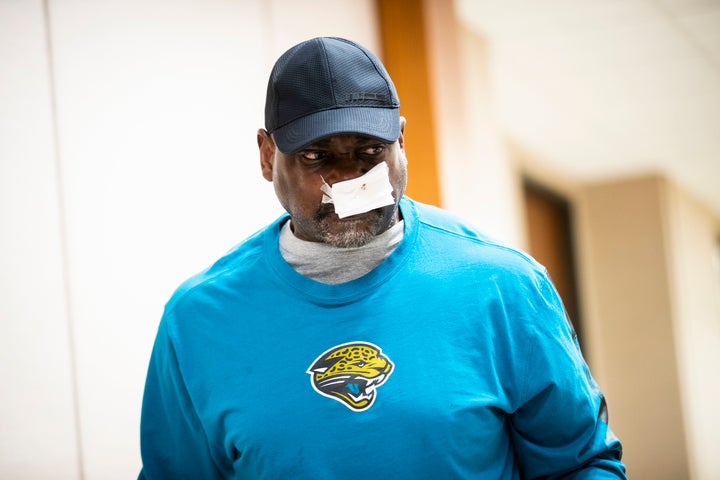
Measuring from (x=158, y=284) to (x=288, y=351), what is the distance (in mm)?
968

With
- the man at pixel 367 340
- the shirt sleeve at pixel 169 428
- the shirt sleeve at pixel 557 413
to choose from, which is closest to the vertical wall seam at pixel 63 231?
the shirt sleeve at pixel 169 428

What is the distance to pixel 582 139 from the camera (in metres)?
6.32

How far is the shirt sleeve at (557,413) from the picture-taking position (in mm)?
1284

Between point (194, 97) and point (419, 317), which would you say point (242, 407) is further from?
point (194, 97)

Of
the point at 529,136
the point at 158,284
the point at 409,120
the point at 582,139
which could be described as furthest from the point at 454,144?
the point at 582,139

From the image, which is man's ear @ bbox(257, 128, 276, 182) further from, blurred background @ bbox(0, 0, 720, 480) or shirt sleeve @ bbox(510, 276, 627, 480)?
blurred background @ bbox(0, 0, 720, 480)

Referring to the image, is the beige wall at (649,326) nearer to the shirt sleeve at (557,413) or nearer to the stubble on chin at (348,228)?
the shirt sleeve at (557,413)

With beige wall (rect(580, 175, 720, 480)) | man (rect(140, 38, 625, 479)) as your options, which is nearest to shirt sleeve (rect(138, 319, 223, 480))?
man (rect(140, 38, 625, 479))

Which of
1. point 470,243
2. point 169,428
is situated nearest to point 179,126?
point 169,428

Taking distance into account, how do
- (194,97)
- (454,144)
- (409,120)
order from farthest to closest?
(454,144) → (409,120) → (194,97)

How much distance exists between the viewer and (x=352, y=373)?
1.28 m

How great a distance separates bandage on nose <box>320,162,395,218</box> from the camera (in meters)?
1.30

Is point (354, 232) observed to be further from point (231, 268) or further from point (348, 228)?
point (231, 268)

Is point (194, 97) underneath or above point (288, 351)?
above
